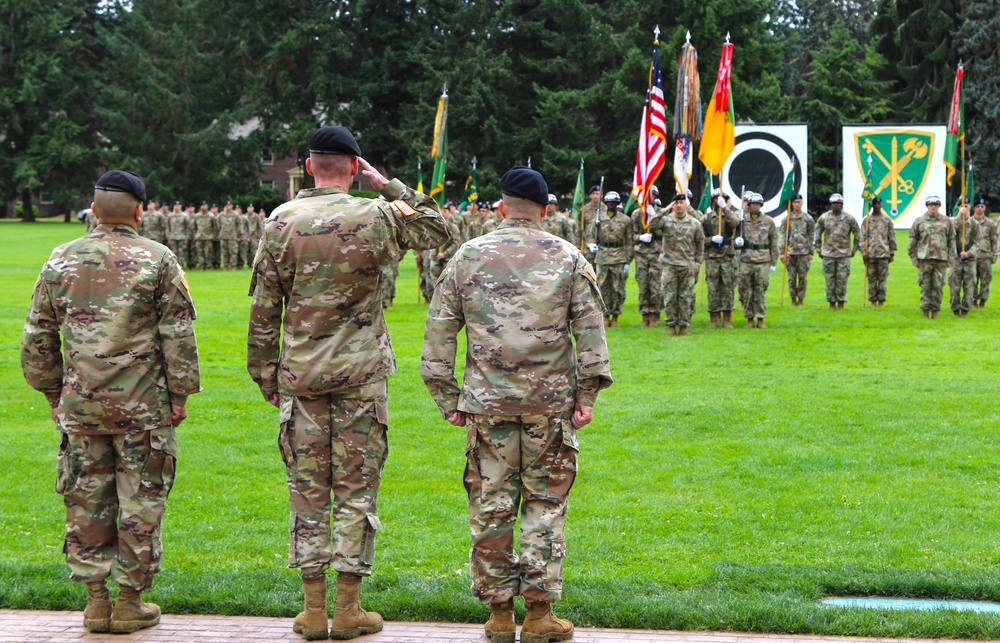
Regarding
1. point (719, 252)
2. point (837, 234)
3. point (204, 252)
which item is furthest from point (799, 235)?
point (204, 252)

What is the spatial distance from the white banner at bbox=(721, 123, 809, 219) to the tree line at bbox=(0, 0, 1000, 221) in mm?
12085

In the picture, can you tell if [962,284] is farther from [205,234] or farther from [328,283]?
[205,234]

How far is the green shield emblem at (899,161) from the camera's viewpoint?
3731 centimetres

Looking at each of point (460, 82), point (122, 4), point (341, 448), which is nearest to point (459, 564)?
point (341, 448)

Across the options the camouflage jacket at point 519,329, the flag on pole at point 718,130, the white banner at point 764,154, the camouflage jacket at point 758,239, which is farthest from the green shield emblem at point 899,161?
the camouflage jacket at point 519,329

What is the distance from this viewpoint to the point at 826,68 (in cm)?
6100

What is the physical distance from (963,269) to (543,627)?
675 inches

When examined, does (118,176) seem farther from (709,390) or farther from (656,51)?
(656,51)

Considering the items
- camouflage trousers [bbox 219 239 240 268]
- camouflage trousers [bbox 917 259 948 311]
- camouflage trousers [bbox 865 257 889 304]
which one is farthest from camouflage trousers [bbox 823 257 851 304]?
camouflage trousers [bbox 219 239 240 268]

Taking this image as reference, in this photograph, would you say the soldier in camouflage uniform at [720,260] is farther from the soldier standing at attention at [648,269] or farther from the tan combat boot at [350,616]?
the tan combat boot at [350,616]

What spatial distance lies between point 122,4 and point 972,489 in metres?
74.5

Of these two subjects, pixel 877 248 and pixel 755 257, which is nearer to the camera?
pixel 755 257

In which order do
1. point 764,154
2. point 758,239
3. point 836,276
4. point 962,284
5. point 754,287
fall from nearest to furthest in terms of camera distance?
point 754,287 < point 758,239 < point 962,284 < point 836,276 < point 764,154

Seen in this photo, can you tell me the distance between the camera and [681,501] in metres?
8.25
